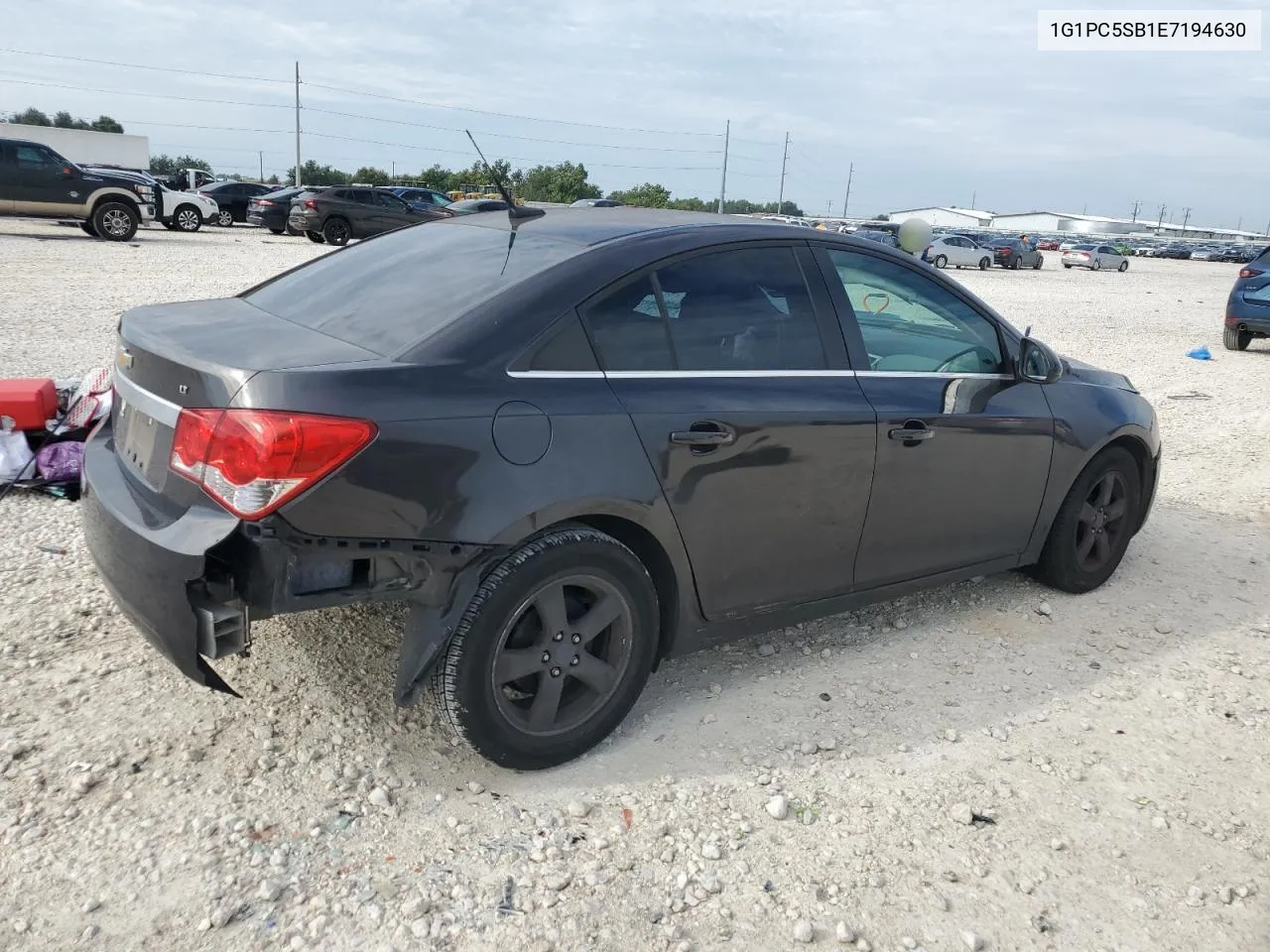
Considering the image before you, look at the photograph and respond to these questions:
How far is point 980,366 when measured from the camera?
4.14 m

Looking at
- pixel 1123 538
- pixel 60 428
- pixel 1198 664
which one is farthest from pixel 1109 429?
pixel 60 428

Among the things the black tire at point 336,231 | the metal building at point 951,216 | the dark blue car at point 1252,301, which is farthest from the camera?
the metal building at point 951,216

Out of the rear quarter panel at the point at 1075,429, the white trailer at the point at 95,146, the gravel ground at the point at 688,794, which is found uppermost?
the white trailer at the point at 95,146

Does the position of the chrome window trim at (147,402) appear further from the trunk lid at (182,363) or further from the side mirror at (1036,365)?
the side mirror at (1036,365)

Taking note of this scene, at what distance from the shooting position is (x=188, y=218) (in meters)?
26.2

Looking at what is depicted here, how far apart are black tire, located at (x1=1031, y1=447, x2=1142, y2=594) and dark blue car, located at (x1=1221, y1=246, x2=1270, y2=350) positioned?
10.5 meters

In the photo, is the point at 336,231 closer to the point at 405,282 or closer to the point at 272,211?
the point at 272,211

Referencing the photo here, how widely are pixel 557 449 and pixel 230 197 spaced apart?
31491 mm

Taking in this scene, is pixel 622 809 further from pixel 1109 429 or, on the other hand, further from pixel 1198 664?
pixel 1109 429

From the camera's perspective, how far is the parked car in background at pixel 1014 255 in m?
39.1

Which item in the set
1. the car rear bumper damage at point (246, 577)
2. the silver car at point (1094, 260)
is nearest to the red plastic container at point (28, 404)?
the car rear bumper damage at point (246, 577)

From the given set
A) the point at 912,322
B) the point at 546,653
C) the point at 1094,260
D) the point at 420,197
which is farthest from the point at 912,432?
the point at 1094,260

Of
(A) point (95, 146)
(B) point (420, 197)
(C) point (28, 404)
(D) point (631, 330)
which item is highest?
(A) point (95, 146)

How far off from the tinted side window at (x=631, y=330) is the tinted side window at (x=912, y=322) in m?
0.88
